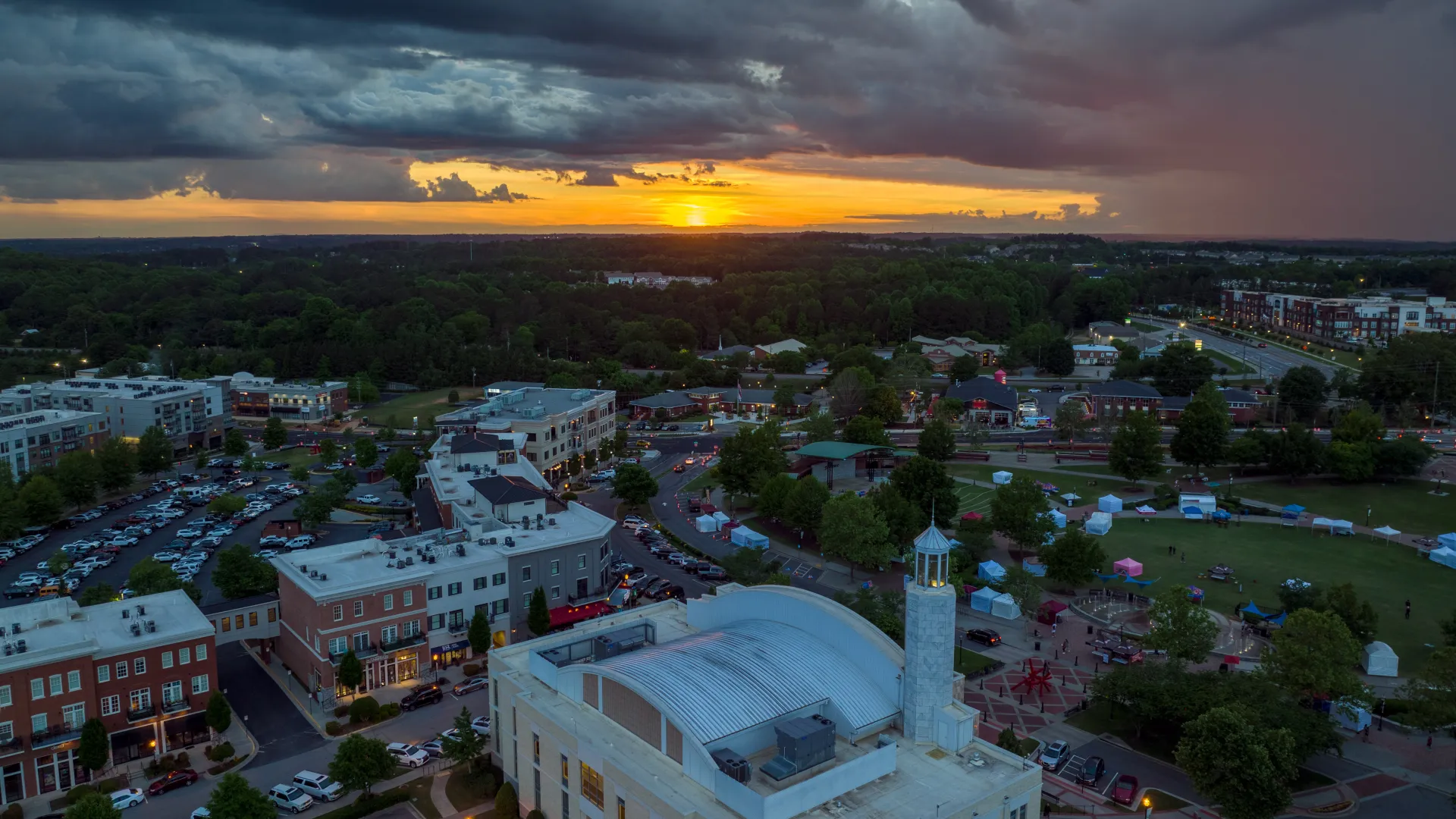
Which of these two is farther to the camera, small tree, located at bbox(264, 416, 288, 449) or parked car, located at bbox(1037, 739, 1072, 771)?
small tree, located at bbox(264, 416, 288, 449)

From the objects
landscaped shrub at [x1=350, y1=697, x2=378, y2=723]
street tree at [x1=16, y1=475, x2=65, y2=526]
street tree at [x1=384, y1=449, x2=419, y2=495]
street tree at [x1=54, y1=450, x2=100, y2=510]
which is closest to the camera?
landscaped shrub at [x1=350, y1=697, x2=378, y2=723]

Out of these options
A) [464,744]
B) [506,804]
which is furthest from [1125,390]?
[506,804]

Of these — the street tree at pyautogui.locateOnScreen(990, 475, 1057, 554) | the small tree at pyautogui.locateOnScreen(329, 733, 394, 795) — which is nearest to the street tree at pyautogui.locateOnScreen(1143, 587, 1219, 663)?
the street tree at pyautogui.locateOnScreen(990, 475, 1057, 554)

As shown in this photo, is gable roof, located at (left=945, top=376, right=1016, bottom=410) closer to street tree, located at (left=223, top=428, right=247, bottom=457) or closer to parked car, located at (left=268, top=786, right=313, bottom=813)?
street tree, located at (left=223, top=428, right=247, bottom=457)

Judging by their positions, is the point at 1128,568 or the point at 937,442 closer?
the point at 1128,568

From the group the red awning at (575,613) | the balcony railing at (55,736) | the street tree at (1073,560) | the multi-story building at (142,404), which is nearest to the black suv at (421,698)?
the red awning at (575,613)

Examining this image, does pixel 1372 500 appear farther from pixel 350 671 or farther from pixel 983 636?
pixel 350 671

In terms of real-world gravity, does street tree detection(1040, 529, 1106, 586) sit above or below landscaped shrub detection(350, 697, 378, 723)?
above
